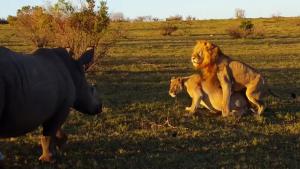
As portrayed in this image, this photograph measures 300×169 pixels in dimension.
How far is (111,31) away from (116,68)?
132 cm

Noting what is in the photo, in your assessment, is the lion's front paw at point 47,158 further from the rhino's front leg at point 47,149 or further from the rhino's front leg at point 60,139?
the rhino's front leg at point 60,139

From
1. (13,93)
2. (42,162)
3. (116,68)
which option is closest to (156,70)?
(116,68)

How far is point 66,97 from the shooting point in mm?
6785

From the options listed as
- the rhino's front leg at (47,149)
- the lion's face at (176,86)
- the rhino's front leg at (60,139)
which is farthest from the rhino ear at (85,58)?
the lion's face at (176,86)

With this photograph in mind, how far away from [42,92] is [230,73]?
4.85m

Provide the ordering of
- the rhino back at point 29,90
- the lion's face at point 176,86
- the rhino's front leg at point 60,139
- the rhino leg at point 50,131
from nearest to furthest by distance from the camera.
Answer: the rhino back at point 29,90 → the rhino leg at point 50,131 → the rhino's front leg at point 60,139 → the lion's face at point 176,86

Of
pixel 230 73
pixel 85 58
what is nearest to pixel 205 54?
pixel 230 73

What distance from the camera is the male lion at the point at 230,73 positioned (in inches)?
399

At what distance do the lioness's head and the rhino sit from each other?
3138 mm

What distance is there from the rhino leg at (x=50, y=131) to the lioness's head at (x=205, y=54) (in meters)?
4.00

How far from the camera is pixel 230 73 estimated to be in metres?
10.2

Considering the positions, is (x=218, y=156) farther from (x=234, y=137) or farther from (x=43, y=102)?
(x=43, y=102)

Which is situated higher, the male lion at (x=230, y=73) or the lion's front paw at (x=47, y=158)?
the male lion at (x=230, y=73)

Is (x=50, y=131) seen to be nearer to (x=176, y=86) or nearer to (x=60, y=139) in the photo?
(x=60, y=139)
